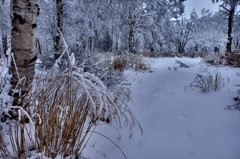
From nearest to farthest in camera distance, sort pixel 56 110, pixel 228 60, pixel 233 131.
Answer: pixel 56 110 < pixel 233 131 < pixel 228 60

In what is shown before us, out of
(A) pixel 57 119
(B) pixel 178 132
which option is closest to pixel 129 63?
(B) pixel 178 132

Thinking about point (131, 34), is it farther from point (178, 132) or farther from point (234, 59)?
point (178, 132)

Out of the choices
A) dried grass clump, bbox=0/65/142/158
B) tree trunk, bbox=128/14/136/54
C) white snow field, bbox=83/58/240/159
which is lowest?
white snow field, bbox=83/58/240/159

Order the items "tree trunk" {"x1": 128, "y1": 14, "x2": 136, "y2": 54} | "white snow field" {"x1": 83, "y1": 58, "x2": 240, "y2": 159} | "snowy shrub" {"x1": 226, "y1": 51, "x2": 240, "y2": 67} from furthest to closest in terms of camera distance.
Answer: "tree trunk" {"x1": 128, "y1": 14, "x2": 136, "y2": 54} → "snowy shrub" {"x1": 226, "y1": 51, "x2": 240, "y2": 67} → "white snow field" {"x1": 83, "y1": 58, "x2": 240, "y2": 159}

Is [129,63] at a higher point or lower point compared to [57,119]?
higher

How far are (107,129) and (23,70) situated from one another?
86 cm

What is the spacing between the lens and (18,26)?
4.04 ft

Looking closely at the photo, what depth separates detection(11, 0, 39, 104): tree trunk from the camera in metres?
1.22

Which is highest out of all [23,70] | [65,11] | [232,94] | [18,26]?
[65,11]

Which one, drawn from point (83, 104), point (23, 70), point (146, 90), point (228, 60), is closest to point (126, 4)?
point (146, 90)

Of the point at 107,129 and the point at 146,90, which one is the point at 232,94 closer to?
the point at 146,90

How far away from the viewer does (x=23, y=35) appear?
1248mm

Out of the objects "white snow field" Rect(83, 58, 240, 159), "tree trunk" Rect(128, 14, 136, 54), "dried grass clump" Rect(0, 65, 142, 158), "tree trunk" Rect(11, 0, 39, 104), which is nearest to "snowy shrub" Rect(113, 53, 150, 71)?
"white snow field" Rect(83, 58, 240, 159)

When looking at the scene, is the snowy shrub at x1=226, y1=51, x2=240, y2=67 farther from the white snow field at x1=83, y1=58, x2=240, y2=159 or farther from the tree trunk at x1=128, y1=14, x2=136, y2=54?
the white snow field at x1=83, y1=58, x2=240, y2=159
